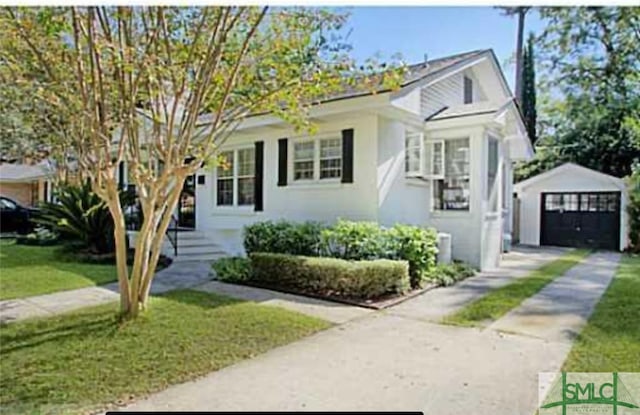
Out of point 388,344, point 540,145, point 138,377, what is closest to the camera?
point 138,377

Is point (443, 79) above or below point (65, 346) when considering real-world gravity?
above

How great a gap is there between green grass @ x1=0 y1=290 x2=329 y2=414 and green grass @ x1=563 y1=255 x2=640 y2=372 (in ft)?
9.51

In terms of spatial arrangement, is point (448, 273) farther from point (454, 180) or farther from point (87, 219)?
point (87, 219)

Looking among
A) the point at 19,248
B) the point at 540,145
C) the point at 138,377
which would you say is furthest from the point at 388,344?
the point at 540,145

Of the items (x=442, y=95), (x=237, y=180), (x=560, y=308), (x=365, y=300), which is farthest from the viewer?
(x=237, y=180)

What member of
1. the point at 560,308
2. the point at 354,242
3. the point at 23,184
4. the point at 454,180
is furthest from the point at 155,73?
the point at 23,184

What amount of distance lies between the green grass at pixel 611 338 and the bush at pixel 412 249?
280cm

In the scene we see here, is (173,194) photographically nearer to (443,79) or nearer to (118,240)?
(118,240)

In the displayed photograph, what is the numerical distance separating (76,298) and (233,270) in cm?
272

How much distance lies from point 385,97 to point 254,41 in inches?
137

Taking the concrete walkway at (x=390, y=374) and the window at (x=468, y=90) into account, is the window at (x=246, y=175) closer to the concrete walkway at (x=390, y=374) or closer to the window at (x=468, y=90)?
the window at (x=468, y=90)

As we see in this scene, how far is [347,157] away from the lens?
1066 centimetres

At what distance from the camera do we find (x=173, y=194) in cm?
651

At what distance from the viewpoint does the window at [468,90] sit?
13.4 metres
